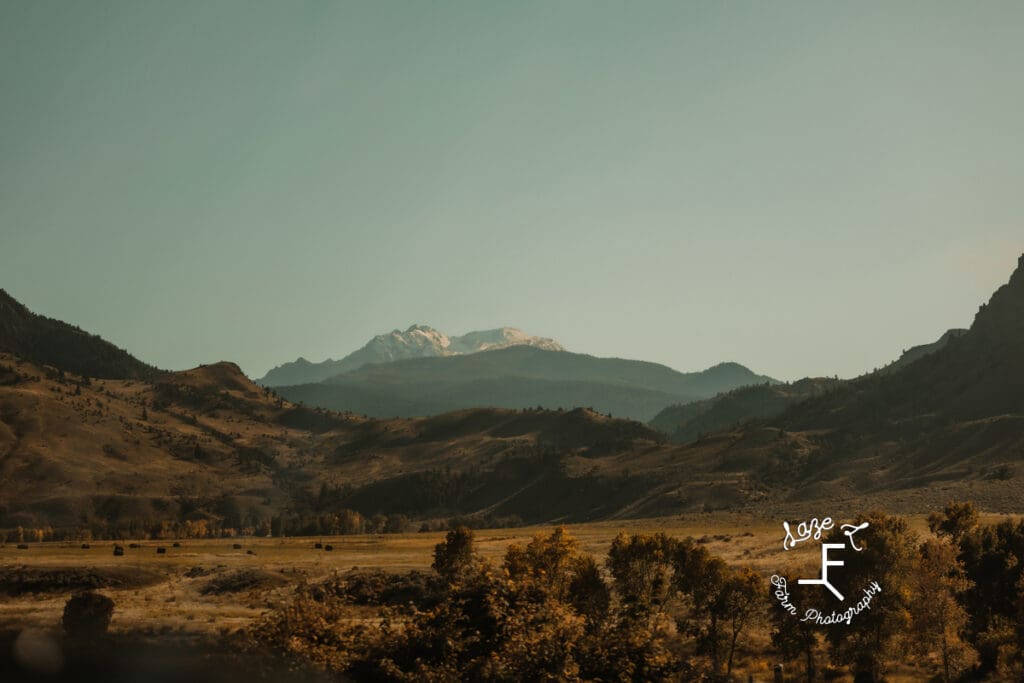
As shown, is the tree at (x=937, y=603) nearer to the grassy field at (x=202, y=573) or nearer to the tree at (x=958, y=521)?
the grassy field at (x=202, y=573)

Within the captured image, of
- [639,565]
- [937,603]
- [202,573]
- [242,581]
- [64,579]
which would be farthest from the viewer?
[202,573]

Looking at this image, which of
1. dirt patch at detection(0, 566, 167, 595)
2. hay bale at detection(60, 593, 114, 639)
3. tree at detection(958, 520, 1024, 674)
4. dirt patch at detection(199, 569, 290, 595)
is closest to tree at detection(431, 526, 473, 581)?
dirt patch at detection(199, 569, 290, 595)

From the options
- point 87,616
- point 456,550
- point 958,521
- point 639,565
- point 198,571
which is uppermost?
point 958,521

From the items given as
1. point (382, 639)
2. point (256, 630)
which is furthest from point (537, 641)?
point (256, 630)

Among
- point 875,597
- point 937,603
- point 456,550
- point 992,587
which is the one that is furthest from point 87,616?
point 992,587

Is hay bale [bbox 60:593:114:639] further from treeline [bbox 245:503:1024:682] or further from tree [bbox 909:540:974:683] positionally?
tree [bbox 909:540:974:683]

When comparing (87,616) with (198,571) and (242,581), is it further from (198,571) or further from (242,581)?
(198,571)

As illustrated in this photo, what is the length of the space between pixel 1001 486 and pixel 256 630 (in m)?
171

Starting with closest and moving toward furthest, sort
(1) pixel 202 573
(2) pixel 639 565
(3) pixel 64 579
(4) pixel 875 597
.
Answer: (4) pixel 875 597
(2) pixel 639 565
(3) pixel 64 579
(1) pixel 202 573

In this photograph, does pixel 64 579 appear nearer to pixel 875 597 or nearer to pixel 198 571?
pixel 198 571

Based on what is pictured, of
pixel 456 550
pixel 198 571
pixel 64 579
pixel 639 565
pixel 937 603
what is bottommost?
pixel 198 571

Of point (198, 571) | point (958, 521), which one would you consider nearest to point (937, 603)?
point (958, 521)

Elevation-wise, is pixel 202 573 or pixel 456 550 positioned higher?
pixel 456 550

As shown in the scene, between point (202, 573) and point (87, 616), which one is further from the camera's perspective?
point (202, 573)
